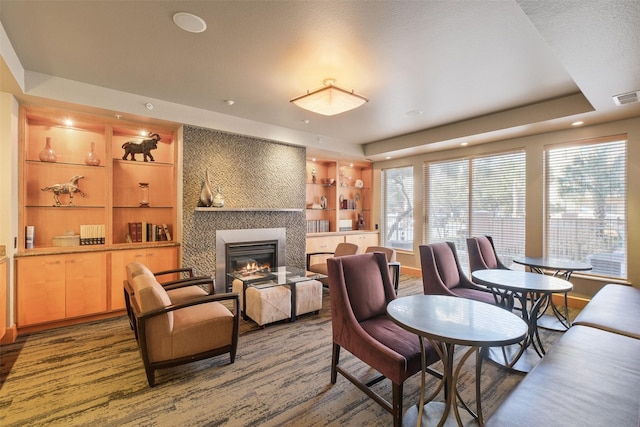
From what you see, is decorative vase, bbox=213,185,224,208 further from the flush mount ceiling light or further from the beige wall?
the beige wall

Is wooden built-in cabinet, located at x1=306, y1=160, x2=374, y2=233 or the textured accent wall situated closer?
the textured accent wall

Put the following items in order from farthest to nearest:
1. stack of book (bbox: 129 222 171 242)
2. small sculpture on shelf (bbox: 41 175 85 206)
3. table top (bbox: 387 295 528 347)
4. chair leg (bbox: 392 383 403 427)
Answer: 1. stack of book (bbox: 129 222 171 242)
2. small sculpture on shelf (bbox: 41 175 85 206)
3. chair leg (bbox: 392 383 403 427)
4. table top (bbox: 387 295 528 347)

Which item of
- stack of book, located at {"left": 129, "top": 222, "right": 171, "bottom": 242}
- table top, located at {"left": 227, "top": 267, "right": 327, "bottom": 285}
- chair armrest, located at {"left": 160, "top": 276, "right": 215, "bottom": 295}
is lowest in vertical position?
table top, located at {"left": 227, "top": 267, "right": 327, "bottom": 285}

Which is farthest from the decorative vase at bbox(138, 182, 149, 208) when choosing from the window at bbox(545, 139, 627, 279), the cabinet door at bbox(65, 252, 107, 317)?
the window at bbox(545, 139, 627, 279)

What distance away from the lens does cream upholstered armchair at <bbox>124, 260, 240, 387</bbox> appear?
2188mm

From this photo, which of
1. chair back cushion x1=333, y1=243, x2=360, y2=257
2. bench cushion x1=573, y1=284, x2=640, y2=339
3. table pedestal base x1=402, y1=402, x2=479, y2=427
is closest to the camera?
table pedestal base x1=402, y1=402, x2=479, y2=427

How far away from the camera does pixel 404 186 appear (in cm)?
634

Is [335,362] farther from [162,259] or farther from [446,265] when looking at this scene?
[162,259]

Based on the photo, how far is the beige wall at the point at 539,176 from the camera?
365 cm

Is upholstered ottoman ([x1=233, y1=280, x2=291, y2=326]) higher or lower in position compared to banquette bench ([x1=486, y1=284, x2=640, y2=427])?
lower

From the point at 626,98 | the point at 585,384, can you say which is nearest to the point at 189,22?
the point at 585,384

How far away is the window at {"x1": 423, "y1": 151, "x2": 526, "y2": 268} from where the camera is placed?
468cm

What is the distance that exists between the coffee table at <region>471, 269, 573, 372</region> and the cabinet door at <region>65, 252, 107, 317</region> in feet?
14.0

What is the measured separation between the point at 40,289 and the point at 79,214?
99 centimetres
